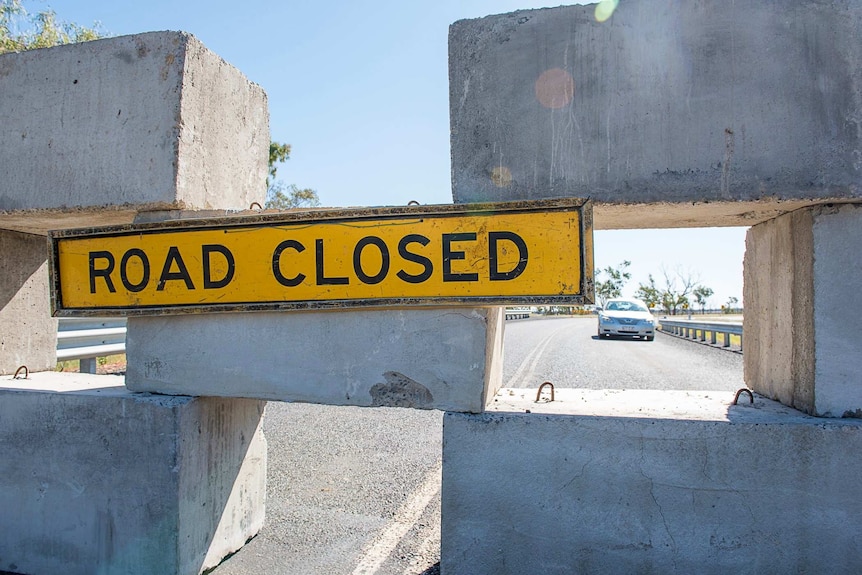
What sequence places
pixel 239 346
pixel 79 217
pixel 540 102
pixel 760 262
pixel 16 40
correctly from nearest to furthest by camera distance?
pixel 540 102, pixel 239 346, pixel 760 262, pixel 79 217, pixel 16 40

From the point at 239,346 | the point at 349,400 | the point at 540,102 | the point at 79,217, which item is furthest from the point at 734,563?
the point at 79,217

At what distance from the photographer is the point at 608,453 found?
2518mm

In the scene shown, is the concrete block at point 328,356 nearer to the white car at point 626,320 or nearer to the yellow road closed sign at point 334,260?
the yellow road closed sign at point 334,260

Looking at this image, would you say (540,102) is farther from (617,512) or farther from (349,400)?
(617,512)

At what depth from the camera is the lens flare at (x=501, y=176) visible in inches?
107

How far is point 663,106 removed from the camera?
8.64 feet

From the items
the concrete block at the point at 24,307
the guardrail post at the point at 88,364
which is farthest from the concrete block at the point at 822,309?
the guardrail post at the point at 88,364

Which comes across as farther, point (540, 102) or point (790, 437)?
point (540, 102)

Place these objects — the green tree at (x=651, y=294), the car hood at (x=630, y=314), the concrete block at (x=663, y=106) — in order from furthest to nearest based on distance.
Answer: the green tree at (x=651, y=294)
the car hood at (x=630, y=314)
the concrete block at (x=663, y=106)

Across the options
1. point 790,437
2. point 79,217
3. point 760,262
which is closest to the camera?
point 790,437

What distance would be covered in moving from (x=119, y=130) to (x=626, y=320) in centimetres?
1921

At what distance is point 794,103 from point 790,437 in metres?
1.49

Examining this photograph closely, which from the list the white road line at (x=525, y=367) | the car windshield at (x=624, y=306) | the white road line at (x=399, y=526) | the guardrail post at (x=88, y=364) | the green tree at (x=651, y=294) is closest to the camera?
the white road line at (x=399, y=526)

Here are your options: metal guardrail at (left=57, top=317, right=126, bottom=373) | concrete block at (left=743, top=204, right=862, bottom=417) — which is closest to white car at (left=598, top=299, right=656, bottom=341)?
metal guardrail at (left=57, top=317, right=126, bottom=373)
